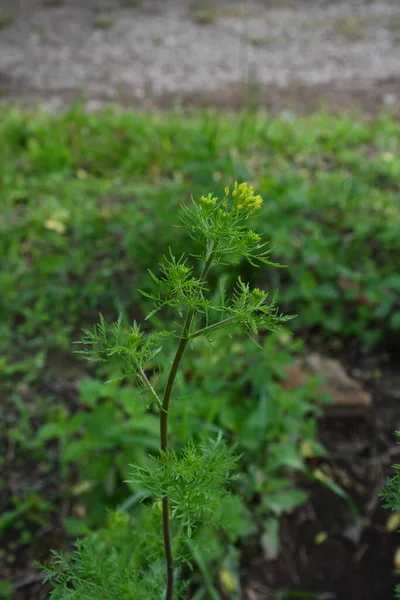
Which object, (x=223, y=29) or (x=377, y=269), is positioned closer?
(x=377, y=269)

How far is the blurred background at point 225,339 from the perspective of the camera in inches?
74.6

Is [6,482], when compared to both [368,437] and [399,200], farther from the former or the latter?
[399,200]

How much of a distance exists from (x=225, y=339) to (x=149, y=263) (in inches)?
24.7

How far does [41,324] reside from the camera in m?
2.70

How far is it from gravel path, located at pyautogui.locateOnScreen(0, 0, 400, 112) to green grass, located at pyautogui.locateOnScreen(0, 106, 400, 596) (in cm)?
114

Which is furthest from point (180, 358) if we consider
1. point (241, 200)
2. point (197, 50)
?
point (197, 50)

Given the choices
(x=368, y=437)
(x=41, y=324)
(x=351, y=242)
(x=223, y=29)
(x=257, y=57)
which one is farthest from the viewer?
(x=223, y=29)

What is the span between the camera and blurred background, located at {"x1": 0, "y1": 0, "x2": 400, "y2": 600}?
1896 mm

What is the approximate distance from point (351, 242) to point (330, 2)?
5.42 meters

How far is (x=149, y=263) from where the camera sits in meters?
→ 2.85

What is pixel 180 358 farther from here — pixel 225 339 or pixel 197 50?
pixel 197 50

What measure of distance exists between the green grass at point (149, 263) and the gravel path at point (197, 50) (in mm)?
1143

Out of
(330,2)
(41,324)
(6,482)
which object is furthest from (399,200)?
(330,2)

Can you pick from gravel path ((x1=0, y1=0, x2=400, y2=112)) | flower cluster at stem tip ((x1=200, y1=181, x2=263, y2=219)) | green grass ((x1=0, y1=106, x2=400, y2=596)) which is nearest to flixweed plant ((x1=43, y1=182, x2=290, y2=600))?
flower cluster at stem tip ((x1=200, y1=181, x2=263, y2=219))
